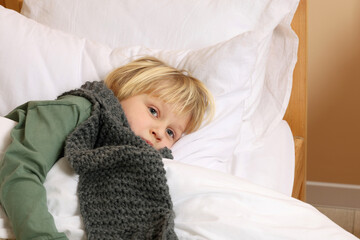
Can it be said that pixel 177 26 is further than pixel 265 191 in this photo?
Yes

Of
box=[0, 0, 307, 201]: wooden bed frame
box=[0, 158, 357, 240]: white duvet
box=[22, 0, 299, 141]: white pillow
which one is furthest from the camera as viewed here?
box=[0, 0, 307, 201]: wooden bed frame

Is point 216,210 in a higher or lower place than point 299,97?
higher

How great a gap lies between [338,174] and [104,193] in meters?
1.33

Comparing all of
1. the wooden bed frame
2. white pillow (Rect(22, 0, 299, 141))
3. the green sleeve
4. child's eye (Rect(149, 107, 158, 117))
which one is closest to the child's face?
child's eye (Rect(149, 107, 158, 117))

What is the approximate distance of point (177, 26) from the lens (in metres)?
1.48

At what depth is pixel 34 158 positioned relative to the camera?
3.25 ft

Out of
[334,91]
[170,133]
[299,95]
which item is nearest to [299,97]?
[299,95]

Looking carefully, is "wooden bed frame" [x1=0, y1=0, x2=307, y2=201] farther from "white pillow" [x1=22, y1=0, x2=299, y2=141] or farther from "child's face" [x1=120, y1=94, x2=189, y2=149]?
"child's face" [x1=120, y1=94, x2=189, y2=149]

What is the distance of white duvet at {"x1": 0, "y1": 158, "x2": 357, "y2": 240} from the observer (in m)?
0.91

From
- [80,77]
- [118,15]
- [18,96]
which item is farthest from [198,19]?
[18,96]

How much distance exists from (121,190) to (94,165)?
6 centimetres

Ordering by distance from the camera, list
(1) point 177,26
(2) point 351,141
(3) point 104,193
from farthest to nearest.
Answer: (2) point 351,141 < (1) point 177,26 < (3) point 104,193

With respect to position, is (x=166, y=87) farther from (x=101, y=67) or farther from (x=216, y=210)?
(x=216, y=210)

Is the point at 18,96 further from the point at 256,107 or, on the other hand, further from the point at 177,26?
the point at 256,107
